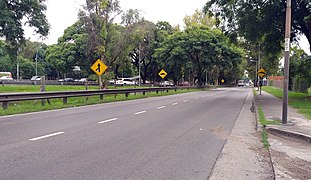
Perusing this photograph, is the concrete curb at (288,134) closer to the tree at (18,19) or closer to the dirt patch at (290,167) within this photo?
the dirt patch at (290,167)

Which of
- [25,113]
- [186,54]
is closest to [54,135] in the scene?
[25,113]

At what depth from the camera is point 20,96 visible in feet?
52.4

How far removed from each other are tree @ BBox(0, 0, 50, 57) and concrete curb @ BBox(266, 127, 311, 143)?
21129 millimetres

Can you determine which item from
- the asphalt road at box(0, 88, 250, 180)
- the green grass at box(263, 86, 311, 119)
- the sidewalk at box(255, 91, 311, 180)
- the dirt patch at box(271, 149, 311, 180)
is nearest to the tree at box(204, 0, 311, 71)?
the green grass at box(263, 86, 311, 119)

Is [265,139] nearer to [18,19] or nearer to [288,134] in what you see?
[288,134]

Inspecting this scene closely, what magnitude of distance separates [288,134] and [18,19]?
79.8 ft

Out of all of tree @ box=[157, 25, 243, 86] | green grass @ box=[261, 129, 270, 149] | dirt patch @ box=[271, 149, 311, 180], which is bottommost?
green grass @ box=[261, 129, 270, 149]

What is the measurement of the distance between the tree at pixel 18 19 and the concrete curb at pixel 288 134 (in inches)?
832

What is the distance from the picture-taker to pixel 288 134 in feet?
31.7

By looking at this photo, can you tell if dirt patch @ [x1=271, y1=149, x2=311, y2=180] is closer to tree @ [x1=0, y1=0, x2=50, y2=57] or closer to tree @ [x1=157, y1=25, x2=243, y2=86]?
tree @ [x1=0, y1=0, x2=50, y2=57]

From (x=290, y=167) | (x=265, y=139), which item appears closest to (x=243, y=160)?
(x=290, y=167)

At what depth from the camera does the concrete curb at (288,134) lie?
8875 mm

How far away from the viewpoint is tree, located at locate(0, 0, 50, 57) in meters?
24.6

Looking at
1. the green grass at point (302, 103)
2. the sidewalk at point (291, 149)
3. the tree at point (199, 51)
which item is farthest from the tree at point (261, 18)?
the tree at point (199, 51)
